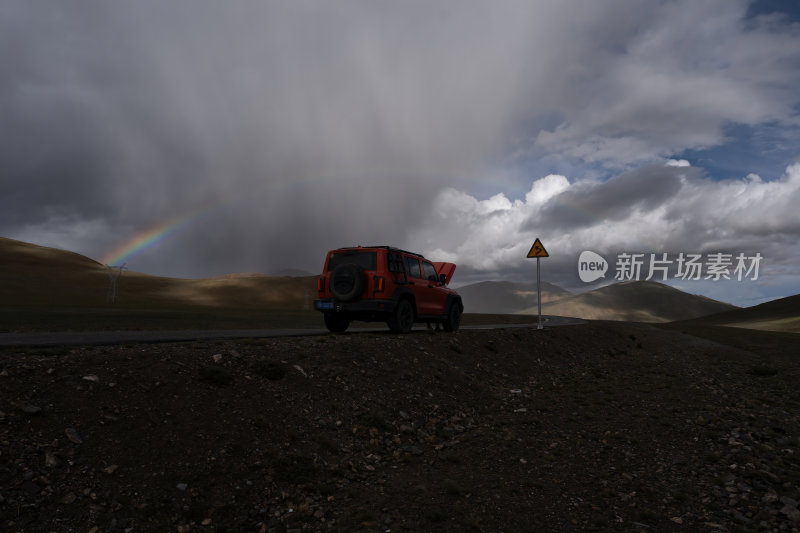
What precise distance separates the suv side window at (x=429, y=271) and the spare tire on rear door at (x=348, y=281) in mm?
3385

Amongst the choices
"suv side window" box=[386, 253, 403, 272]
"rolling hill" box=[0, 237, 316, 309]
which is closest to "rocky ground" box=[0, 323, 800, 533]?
"suv side window" box=[386, 253, 403, 272]

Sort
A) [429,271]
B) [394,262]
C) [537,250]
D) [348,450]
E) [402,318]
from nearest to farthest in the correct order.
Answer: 1. [348,450]
2. [394,262]
3. [402,318]
4. [429,271]
5. [537,250]

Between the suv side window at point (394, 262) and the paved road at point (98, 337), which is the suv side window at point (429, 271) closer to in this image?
the suv side window at point (394, 262)

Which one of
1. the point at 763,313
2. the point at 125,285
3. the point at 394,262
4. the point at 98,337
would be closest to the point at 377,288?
the point at 394,262

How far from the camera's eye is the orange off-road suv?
14.1 meters

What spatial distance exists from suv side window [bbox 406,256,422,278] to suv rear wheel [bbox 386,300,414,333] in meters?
1.01

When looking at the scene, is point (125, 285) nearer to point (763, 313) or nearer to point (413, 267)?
point (413, 267)

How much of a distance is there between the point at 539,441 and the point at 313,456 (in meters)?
3.79

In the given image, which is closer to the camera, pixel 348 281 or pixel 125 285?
pixel 348 281

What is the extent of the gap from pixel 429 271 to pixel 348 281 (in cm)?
408

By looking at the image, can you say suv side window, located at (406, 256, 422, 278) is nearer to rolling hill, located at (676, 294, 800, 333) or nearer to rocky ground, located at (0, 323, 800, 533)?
rocky ground, located at (0, 323, 800, 533)

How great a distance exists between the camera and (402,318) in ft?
49.5

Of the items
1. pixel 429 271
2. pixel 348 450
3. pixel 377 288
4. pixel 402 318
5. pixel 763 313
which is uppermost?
pixel 429 271

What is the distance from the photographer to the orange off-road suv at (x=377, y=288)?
46.4 feet
